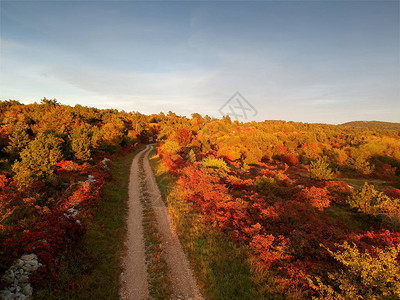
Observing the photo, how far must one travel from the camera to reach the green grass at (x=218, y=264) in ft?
24.0

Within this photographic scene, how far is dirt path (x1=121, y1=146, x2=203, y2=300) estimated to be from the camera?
24.7 ft

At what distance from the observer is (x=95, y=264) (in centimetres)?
864

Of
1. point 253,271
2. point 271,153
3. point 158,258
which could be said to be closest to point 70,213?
point 158,258

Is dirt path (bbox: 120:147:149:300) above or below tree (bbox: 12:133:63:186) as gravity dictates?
below

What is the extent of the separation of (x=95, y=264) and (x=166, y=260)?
137 inches

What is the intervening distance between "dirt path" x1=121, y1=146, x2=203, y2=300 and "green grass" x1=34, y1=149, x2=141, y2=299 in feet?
1.55

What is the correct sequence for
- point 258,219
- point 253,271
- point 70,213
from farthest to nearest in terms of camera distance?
point 258,219, point 70,213, point 253,271

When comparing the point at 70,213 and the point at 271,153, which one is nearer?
the point at 70,213

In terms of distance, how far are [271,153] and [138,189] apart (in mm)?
45207

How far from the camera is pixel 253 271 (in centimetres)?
802

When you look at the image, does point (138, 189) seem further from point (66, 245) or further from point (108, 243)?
point (66, 245)

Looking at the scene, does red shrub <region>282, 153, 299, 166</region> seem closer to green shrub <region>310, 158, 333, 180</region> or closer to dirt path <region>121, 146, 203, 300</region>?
green shrub <region>310, 158, 333, 180</region>

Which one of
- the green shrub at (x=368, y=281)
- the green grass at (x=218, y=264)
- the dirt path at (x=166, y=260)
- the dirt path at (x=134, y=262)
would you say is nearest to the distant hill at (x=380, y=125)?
the green shrub at (x=368, y=281)

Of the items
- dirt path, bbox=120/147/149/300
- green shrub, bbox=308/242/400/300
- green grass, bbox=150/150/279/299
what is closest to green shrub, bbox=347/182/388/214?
green shrub, bbox=308/242/400/300
